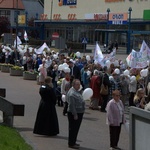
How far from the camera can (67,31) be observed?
82375mm

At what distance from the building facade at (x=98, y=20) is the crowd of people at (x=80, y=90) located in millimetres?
30030

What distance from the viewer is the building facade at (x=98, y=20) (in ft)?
207

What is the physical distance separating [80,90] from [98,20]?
58.9 metres

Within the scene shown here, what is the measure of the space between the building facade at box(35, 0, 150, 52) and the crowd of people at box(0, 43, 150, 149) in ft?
98.5

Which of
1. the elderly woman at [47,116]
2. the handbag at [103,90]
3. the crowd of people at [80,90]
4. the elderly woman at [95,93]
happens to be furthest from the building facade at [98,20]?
the elderly woman at [47,116]

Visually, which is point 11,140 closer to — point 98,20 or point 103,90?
point 103,90

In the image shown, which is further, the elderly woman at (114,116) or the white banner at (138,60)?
the white banner at (138,60)

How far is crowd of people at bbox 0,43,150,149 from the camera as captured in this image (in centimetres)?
1128

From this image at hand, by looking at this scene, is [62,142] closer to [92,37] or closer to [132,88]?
[132,88]

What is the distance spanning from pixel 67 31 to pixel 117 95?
71.6 m

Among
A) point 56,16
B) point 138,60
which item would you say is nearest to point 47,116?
point 138,60

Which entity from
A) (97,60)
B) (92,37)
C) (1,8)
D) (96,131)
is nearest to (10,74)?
(97,60)

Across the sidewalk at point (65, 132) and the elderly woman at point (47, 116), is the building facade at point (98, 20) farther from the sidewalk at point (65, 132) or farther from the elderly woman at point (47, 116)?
the elderly woman at point (47, 116)

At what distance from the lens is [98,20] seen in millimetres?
70812
